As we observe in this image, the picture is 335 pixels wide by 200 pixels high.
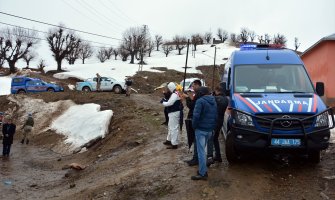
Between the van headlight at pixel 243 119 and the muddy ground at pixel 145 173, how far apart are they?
1.09 m

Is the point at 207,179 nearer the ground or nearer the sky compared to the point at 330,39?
nearer the ground

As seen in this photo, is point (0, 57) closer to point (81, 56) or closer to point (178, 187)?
point (81, 56)

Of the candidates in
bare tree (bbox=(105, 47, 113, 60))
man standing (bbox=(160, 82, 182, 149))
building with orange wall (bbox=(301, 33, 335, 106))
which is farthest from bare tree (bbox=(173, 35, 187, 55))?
man standing (bbox=(160, 82, 182, 149))

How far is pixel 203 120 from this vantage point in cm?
741

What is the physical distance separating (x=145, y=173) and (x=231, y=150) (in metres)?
2.09

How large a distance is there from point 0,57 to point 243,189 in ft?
210

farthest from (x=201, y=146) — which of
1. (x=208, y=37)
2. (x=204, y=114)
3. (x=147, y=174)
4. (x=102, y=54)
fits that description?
(x=208, y=37)

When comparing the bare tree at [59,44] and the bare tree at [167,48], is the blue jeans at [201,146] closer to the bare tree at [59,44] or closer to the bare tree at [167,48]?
the bare tree at [59,44]

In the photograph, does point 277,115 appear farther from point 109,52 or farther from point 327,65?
point 109,52

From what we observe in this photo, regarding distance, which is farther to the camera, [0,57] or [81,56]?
[81,56]

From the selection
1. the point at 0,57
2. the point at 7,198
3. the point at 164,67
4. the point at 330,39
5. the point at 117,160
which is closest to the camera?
the point at 7,198

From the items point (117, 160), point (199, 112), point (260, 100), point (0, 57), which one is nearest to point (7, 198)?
point (117, 160)

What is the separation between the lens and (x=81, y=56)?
3597 inches

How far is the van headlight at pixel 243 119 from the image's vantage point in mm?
7323
